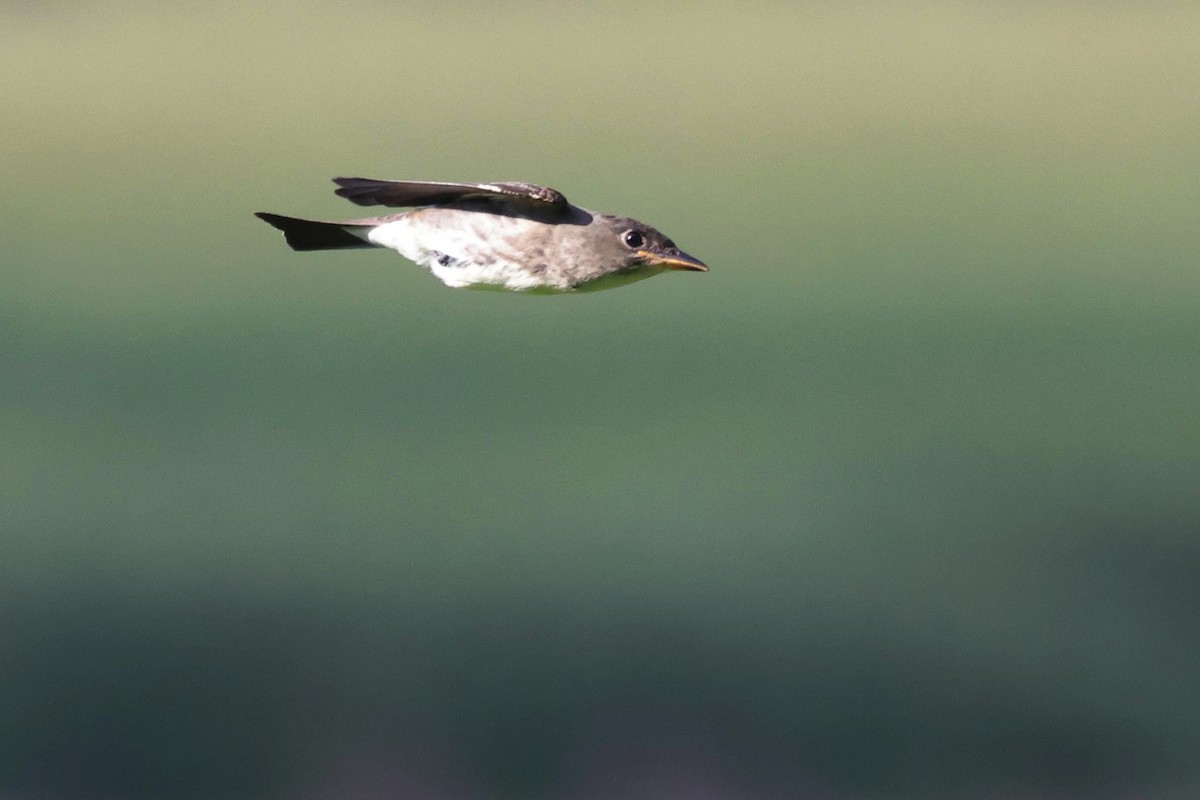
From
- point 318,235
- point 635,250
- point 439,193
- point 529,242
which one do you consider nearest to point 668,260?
point 635,250

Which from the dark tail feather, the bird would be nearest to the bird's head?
the bird

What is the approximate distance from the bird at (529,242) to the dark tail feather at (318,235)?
6cm

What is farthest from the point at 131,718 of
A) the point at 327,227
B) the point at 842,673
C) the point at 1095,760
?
the point at 327,227

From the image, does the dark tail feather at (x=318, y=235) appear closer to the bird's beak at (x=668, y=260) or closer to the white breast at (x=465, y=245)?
the white breast at (x=465, y=245)

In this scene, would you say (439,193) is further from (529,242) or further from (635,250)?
(635,250)

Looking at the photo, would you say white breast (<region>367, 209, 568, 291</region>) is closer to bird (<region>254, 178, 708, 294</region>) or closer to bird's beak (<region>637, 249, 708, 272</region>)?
bird (<region>254, 178, 708, 294</region>)

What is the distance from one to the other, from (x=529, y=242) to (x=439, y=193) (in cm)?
13

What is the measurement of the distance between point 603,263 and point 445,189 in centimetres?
22

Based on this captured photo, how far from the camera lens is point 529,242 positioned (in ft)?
6.53

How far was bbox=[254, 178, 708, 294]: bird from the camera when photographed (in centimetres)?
196

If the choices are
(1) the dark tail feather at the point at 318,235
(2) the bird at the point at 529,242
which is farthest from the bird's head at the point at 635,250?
(1) the dark tail feather at the point at 318,235

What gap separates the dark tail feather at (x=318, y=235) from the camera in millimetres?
2129

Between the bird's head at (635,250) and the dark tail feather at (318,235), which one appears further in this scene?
the dark tail feather at (318,235)

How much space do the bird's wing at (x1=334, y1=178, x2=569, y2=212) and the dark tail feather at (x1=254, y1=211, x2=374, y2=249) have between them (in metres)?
0.17
